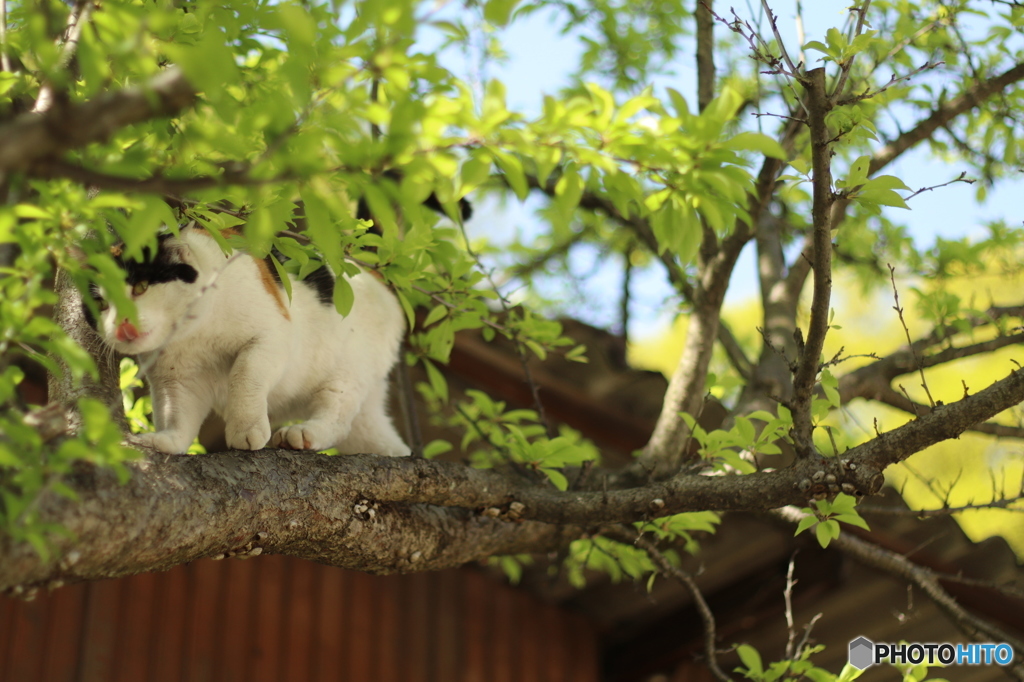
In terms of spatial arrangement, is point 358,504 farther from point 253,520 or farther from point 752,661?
point 752,661

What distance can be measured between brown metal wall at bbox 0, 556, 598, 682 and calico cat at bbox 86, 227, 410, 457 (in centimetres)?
159

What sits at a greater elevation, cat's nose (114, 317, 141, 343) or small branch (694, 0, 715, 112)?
small branch (694, 0, 715, 112)

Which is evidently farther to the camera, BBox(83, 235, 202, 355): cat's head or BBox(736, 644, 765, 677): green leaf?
BBox(736, 644, 765, 677): green leaf

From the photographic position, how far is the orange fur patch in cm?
218

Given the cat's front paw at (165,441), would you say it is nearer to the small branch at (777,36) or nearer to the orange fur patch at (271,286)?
the orange fur patch at (271,286)

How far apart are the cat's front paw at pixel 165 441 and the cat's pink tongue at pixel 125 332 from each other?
22cm

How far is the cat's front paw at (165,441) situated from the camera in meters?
1.80

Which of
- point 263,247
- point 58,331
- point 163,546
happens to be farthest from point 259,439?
point 58,331

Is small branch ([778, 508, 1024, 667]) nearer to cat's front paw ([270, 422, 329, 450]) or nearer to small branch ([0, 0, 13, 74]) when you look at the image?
cat's front paw ([270, 422, 329, 450])

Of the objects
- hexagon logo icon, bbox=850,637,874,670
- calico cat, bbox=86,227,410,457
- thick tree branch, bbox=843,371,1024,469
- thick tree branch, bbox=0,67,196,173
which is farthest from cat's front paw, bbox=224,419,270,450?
hexagon logo icon, bbox=850,637,874,670

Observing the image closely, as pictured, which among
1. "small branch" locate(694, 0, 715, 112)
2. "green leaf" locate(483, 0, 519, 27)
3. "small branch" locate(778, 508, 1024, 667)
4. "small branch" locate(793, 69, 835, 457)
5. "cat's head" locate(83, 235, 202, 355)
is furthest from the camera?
"small branch" locate(694, 0, 715, 112)

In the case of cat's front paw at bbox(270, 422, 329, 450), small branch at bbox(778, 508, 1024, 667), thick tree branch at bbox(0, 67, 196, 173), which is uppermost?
thick tree branch at bbox(0, 67, 196, 173)

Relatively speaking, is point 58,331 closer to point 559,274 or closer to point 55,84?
point 55,84

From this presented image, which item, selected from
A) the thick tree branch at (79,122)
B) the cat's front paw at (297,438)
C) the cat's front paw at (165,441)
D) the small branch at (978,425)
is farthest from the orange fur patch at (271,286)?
the small branch at (978,425)
